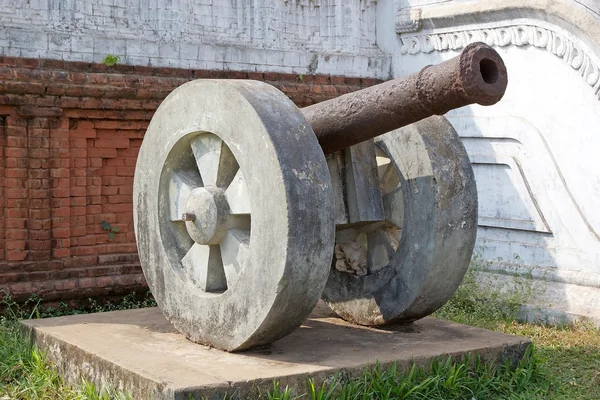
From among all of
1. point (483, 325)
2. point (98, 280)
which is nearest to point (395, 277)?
point (483, 325)

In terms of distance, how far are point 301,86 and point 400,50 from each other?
3.57 ft

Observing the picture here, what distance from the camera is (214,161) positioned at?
181 inches

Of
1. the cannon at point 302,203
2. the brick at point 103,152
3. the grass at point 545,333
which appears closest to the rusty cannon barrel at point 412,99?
the cannon at point 302,203

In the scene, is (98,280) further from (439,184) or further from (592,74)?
(592,74)

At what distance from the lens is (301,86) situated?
25.1 ft

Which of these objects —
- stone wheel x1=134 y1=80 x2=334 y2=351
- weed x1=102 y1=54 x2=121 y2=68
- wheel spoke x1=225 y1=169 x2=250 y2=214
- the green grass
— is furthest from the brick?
the green grass

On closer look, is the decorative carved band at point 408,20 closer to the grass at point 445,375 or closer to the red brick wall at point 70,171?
the red brick wall at point 70,171

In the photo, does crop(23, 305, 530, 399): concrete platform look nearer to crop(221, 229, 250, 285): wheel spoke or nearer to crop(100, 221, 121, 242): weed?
crop(221, 229, 250, 285): wheel spoke

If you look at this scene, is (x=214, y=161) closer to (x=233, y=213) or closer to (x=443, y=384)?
(x=233, y=213)

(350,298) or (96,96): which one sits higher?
(96,96)

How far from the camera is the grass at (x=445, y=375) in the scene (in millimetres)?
4160

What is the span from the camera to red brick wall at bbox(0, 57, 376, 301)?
6359mm

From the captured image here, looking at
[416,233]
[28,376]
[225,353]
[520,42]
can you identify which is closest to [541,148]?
[520,42]

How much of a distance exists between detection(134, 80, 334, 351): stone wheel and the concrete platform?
7.0 inches
